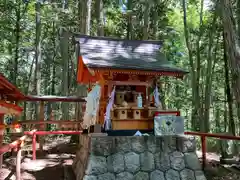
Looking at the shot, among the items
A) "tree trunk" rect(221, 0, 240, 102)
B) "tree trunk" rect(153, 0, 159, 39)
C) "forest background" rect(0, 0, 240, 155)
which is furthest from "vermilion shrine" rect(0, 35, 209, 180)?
"tree trunk" rect(153, 0, 159, 39)

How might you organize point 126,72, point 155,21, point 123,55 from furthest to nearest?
point 155,21 < point 123,55 < point 126,72

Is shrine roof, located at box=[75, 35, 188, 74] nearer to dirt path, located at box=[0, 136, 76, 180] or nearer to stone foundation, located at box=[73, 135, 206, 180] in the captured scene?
stone foundation, located at box=[73, 135, 206, 180]

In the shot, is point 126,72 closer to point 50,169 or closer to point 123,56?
point 123,56

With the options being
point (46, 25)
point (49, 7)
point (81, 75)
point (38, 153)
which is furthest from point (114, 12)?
point (38, 153)

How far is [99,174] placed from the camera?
18.8 feet

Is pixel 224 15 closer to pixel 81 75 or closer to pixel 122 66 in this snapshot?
pixel 122 66

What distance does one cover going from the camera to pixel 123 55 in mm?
7625

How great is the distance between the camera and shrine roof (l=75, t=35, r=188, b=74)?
21.6 feet

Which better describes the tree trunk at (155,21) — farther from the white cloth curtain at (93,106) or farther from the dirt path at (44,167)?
the dirt path at (44,167)

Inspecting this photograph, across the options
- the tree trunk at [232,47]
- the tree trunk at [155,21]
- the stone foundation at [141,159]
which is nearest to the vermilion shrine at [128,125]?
the stone foundation at [141,159]

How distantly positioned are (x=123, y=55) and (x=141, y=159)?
10.6 ft

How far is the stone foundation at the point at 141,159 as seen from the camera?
19.1 feet

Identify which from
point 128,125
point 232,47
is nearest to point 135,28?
point 128,125

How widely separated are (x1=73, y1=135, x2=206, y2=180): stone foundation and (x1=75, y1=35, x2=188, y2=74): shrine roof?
73.3 inches
